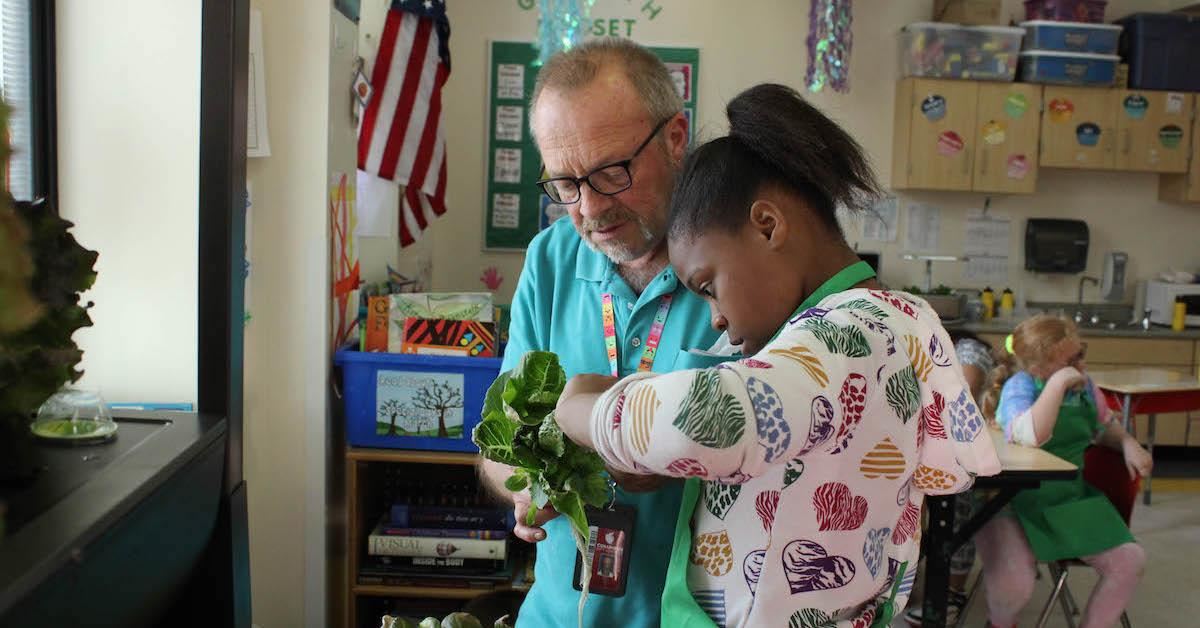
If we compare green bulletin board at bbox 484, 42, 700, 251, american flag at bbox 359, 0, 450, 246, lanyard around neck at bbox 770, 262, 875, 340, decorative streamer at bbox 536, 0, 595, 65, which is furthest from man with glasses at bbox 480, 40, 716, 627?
green bulletin board at bbox 484, 42, 700, 251

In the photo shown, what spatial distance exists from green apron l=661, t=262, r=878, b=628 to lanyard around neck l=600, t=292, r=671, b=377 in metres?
0.34

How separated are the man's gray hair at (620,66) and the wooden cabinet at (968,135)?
5.78 meters

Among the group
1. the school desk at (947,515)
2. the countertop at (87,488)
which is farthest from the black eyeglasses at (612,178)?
the school desk at (947,515)

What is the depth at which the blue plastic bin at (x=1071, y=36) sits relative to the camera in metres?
7.05

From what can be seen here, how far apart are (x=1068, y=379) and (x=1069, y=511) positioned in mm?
498

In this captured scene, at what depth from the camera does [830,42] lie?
6.39 metres

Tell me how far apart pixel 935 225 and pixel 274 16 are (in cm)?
562

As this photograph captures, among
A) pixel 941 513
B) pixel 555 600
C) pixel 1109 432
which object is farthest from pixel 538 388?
pixel 1109 432

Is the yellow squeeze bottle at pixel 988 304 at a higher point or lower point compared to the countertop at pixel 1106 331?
higher

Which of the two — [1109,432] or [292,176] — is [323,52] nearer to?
[292,176]

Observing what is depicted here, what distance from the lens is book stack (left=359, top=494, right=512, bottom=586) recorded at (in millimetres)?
3389

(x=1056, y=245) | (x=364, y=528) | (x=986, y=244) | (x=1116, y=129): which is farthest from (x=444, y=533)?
(x=1116, y=129)

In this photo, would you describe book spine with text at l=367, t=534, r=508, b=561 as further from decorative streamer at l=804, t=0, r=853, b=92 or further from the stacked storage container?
the stacked storage container

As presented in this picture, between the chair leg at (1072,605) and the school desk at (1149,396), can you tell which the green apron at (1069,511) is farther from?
the school desk at (1149,396)
